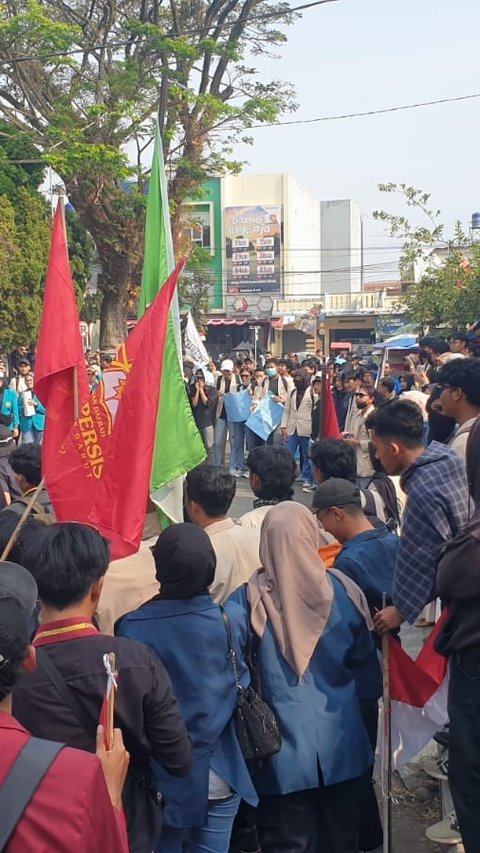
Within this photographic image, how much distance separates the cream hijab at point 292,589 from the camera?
10.5 feet

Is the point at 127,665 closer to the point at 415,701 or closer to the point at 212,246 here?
the point at 415,701

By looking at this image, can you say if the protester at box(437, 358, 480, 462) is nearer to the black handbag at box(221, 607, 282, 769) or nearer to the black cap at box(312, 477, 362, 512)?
the black cap at box(312, 477, 362, 512)

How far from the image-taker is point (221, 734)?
310 centimetres

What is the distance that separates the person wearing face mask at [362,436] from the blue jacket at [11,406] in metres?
5.51

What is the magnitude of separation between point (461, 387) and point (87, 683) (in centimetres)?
261

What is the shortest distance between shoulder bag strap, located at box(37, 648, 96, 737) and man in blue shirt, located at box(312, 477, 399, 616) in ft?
5.03

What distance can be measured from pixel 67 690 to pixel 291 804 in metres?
1.27

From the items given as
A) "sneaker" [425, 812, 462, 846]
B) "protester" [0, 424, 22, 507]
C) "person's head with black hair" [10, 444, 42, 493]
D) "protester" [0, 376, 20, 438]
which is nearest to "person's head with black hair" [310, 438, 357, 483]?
"person's head with black hair" [10, 444, 42, 493]

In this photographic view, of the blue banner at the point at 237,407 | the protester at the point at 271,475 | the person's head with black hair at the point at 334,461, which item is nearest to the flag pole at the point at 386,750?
the protester at the point at 271,475

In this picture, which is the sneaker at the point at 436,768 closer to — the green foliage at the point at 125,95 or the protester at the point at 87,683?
the protester at the point at 87,683

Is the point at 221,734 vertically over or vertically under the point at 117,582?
under

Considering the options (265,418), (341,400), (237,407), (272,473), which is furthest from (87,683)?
(237,407)

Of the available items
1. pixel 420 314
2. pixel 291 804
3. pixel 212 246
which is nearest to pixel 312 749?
pixel 291 804

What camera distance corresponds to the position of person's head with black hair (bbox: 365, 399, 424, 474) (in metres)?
3.82
